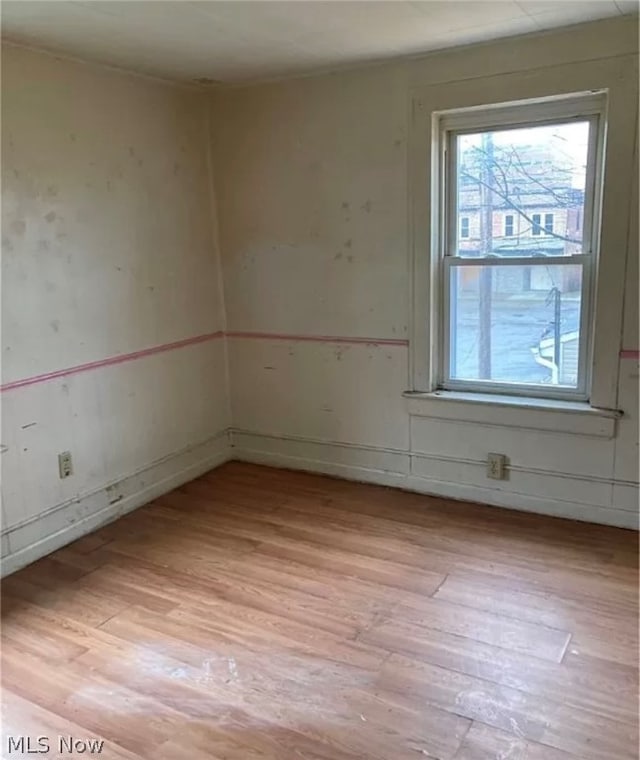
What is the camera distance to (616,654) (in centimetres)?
224

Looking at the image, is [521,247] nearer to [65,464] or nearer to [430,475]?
[430,475]

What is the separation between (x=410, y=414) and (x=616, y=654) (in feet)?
5.41

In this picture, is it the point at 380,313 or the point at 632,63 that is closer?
the point at 632,63

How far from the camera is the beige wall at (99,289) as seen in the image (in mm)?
2879

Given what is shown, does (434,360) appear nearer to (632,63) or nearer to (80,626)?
(632,63)

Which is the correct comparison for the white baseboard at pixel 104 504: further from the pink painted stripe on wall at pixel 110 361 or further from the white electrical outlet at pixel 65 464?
the pink painted stripe on wall at pixel 110 361

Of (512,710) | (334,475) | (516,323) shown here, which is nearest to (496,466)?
(516,323)

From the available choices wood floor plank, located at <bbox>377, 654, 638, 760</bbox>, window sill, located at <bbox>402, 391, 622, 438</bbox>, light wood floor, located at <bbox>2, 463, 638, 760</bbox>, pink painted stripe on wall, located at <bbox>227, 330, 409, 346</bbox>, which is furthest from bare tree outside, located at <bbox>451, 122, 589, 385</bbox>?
wood floor plank, located at <bbox>377, 654, 638, 760</bbox>

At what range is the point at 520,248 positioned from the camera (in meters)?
3.24

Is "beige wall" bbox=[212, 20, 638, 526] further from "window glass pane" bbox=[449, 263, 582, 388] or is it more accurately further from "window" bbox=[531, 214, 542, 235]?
"window" bbox=[531, 214, 542, 235]

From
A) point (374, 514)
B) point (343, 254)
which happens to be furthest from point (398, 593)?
point (343, 254)

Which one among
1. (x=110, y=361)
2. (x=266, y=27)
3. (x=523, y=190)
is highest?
(x=266, y=27)

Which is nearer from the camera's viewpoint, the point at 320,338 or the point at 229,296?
the point at 320,338

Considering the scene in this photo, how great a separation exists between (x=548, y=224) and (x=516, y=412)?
93 cm
